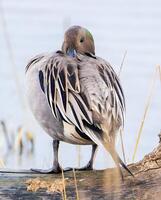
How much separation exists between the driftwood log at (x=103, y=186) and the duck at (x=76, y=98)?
6.0 inches

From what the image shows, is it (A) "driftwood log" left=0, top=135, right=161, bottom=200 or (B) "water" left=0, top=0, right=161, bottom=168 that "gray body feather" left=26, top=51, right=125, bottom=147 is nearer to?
(A) "driftwood log" left=0, top=135, right=161, bottom=200

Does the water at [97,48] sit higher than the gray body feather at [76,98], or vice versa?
the gray body feather at [76,98]

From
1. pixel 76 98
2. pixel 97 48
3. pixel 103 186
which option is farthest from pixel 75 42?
pixel 97 48

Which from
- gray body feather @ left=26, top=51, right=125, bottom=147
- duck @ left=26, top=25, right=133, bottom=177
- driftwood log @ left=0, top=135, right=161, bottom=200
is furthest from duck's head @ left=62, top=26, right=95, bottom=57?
driftwood log @ left=0, top=135, right=161, bottom=200

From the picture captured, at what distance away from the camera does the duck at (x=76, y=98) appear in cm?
442

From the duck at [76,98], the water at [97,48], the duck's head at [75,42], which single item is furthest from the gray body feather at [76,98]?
the water at [97,48]

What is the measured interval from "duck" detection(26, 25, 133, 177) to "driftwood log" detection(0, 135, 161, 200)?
15cm

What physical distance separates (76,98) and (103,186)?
1.62ft

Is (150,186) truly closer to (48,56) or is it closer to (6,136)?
(48,56)

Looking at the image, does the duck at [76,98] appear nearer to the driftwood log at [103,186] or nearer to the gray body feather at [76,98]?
the gray body feather at [76,98]

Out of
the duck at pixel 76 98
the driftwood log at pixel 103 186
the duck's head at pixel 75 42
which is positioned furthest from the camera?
the duck's head at pixel 75 42

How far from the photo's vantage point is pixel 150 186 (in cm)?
430

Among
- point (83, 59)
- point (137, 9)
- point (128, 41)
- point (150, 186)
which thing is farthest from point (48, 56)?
point (137, 9)

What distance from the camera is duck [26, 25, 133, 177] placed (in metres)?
4.42
